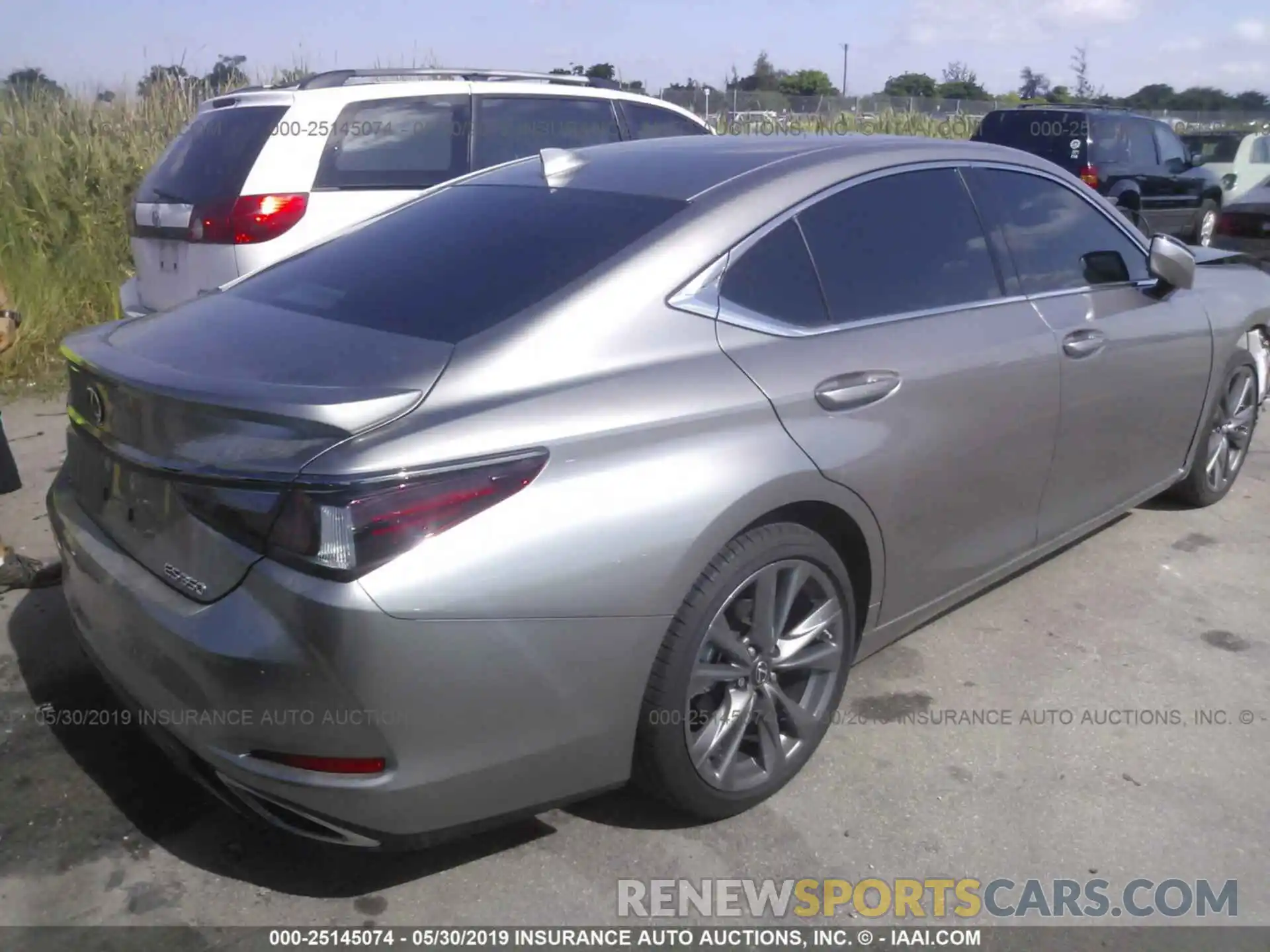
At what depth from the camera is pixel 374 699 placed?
2.21 meters

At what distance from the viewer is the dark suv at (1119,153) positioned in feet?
41.4

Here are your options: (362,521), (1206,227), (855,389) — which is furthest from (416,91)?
(1206,227)

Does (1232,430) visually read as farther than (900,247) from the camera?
Yes

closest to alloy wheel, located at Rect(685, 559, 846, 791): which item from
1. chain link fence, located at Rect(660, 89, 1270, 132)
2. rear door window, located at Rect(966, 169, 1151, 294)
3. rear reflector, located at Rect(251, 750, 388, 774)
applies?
rear reflector, located at Rect(251, 750, 388, 774)

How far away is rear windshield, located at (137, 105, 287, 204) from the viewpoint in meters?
5.86

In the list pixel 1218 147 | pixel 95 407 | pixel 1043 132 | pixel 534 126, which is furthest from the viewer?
pixel 1218 147

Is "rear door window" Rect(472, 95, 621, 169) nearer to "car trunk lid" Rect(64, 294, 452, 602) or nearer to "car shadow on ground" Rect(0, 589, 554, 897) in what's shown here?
"car trunk lid" Rect(64, 294, 452, 602)

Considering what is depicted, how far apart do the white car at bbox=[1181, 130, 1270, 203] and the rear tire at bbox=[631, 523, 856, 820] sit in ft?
52.0

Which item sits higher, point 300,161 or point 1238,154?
point 1238,154

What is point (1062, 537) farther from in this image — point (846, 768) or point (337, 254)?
point (337, 254)

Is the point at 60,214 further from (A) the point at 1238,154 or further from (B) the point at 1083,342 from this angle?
(A) the point at 1238,154

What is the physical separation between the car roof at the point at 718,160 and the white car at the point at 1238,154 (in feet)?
48.7

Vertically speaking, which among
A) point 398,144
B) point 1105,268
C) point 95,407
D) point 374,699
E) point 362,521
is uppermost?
point 398,144

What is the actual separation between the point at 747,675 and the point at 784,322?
0.90 m
